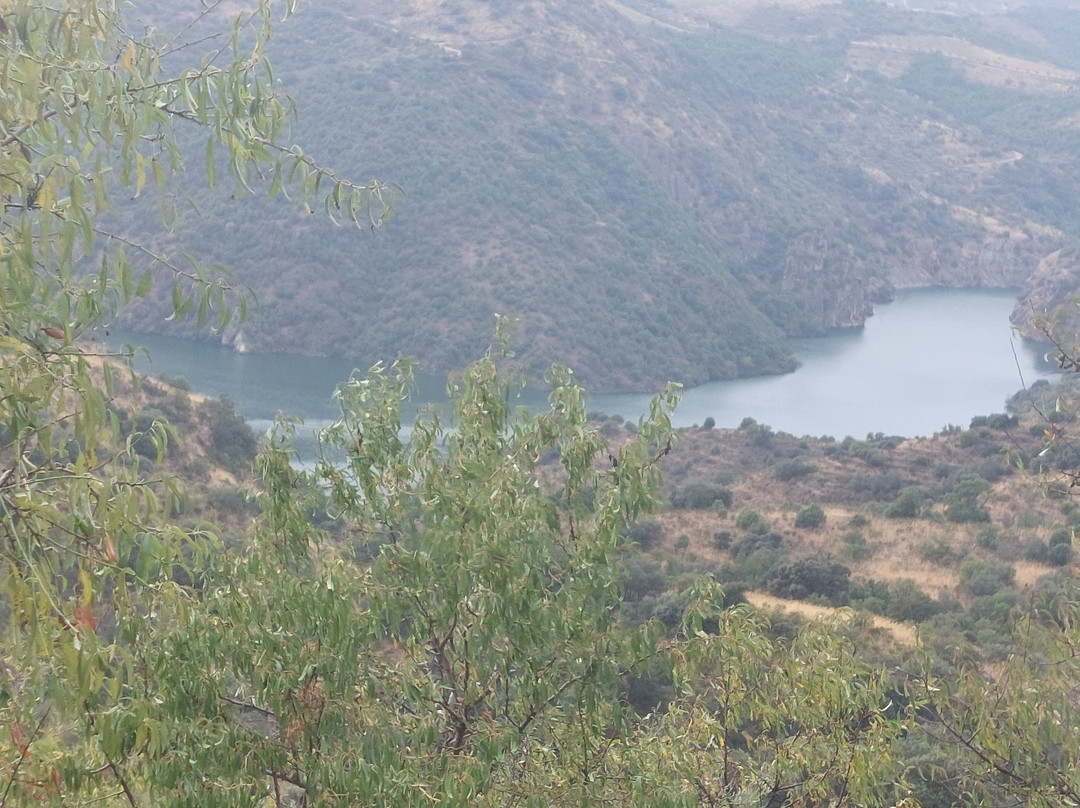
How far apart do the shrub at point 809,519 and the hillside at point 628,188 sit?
2012 centimetres

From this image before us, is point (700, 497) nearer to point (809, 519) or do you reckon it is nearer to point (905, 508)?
point (809, 519)

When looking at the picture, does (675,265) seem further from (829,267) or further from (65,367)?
(65,367)

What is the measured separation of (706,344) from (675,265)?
782cm

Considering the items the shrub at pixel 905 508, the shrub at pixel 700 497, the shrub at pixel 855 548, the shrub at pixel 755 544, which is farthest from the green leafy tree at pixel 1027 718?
the shrub at pixel 700 497

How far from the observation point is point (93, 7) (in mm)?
2686

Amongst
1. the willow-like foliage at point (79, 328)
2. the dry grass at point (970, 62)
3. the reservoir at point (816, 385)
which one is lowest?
the reservoir at point (816, 385)

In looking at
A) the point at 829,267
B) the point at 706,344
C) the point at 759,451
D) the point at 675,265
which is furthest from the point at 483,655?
the point at 829,267

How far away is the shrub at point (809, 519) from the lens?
2222 centimetres

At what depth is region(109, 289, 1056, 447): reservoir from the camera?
44.2 m

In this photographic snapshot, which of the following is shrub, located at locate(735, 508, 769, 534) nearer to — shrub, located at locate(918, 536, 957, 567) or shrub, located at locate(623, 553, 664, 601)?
shrub, located at locate(918, 536, 957, 567)

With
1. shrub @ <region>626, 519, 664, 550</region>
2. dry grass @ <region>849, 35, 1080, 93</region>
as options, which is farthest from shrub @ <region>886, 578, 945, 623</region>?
dry grass @ <region>849, 35, 1080, 93</region>

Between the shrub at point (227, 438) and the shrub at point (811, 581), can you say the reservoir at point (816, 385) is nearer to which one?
the shrub at point (227, 438)

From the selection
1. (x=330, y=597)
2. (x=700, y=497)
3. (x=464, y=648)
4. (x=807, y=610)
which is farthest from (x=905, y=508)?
(x=330, y=597)

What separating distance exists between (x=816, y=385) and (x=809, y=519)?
31.4 m
